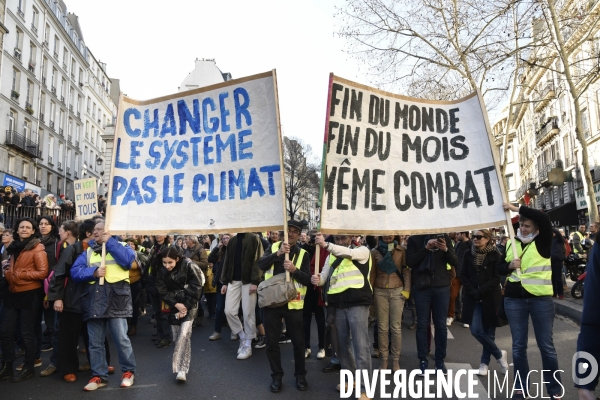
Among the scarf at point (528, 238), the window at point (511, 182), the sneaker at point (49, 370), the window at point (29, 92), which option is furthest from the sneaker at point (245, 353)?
the window at point (511, 182)

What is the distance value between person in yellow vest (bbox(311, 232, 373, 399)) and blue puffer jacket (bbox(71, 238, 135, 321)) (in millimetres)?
2133

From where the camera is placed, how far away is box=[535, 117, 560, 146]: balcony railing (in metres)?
36.0

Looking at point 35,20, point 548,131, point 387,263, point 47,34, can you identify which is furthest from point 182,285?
point 47,34

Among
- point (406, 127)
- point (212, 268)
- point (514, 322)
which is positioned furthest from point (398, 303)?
point (212, 268)

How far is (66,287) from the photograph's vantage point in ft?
18.6

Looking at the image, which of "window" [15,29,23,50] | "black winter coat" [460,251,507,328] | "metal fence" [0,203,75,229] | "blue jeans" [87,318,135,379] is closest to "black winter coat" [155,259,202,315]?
"blue jeans" [87,318,135,379]

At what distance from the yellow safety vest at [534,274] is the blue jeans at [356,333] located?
1.50 meters

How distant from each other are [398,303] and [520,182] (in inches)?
A: 2263

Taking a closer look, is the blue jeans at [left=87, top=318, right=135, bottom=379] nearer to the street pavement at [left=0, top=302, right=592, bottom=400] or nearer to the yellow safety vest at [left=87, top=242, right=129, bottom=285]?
the street pavement at [left=0, top=302, right=592, bottom=400]

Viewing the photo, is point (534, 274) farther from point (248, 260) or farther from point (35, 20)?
point (35, 20)

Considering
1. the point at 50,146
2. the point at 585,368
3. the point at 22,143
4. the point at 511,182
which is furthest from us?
the point at 511,182

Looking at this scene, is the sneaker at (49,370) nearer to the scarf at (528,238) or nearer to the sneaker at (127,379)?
the sneaker at (127,379)

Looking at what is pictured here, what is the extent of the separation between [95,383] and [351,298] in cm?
294

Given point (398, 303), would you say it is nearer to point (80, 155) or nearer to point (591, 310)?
point (591, 310)
